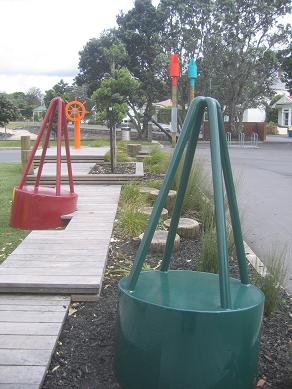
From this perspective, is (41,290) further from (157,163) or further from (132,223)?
(157,163)

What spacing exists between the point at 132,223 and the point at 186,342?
12.2ft

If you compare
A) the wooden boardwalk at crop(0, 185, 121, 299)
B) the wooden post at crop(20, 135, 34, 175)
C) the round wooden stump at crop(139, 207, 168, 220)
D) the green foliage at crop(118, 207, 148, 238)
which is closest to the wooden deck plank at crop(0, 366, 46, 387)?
the wooden boardwalk at crop(0, 185, 121, 299)

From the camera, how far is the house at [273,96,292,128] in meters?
65.3

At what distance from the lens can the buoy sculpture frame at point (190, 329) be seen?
2.54m

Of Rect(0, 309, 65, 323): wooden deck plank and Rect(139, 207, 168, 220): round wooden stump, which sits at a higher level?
Rect(139, 207, 168, 220): round wooden stump

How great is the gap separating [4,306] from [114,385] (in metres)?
1.32

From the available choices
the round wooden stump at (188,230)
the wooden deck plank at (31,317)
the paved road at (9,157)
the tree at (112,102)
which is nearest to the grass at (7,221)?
the wooden deck plank at (31,317)

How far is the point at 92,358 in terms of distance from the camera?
124 inches

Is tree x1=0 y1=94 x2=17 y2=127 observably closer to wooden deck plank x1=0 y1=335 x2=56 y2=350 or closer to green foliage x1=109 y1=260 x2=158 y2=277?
green foliage x1=109 y1=260 x2=158 y2=277

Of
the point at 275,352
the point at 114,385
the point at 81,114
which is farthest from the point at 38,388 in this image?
the point at 81,114

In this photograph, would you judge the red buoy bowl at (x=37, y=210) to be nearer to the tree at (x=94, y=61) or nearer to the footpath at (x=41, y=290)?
the footpath at (x=41, y=290)

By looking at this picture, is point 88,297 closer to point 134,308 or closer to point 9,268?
point 9,268

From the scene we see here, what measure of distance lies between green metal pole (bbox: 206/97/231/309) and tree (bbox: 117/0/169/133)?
105ft

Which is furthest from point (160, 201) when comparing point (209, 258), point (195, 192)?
point (195, 192)
